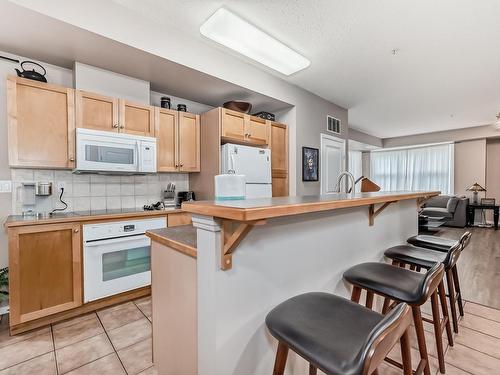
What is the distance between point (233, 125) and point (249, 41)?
104cm

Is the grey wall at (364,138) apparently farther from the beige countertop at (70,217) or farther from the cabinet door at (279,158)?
the beige countertop at (70,217)

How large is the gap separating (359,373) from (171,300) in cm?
93

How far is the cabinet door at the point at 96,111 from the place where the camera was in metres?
2.39

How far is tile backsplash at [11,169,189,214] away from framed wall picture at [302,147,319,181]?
6.56ft

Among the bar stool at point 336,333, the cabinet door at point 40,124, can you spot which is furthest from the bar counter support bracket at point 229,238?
the cabinet door at point 40,124

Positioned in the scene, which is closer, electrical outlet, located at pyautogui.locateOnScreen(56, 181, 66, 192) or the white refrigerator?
electrical outlet, located at pyautogui.locateOnScreen(56, 181, 66, 192)

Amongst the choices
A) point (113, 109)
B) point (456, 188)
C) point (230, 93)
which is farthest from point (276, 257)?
point (456, 188)

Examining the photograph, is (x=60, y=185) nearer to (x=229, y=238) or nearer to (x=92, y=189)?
(x=92, y=189)

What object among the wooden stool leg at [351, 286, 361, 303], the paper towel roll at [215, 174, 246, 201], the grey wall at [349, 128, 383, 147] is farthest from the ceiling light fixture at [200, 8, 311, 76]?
the grey wall at [349, 128, 383, 147]

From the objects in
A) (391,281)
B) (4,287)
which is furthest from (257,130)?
(4,287)

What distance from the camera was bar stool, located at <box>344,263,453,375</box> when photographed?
1.14m

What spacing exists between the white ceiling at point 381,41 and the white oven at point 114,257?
1973 mm

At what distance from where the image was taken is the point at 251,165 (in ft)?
10.6

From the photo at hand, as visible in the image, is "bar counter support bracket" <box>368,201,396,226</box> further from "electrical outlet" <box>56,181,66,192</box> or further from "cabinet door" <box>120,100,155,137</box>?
"electrical outlet" <box>56,181,66,192</box>
